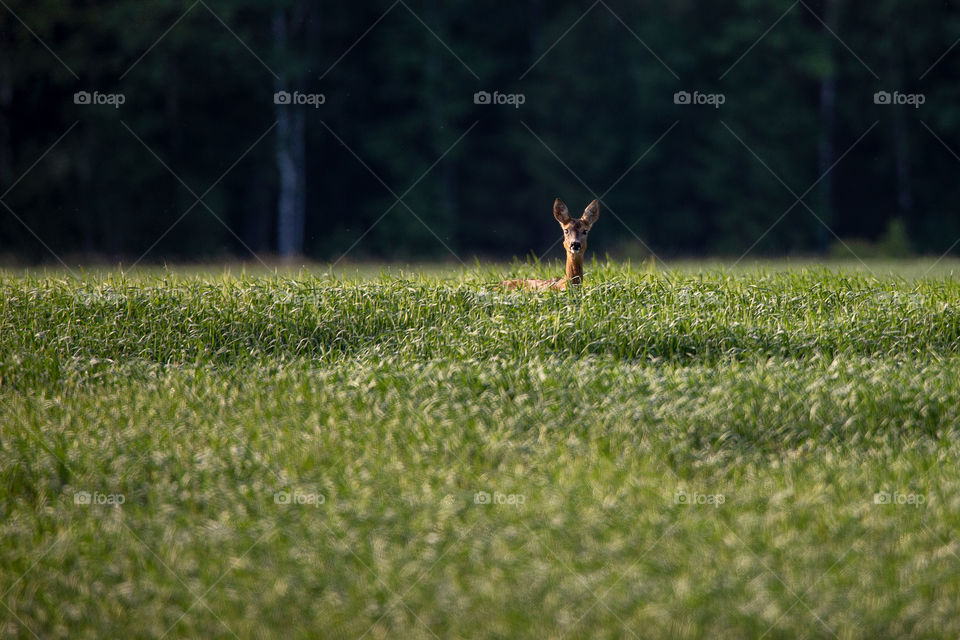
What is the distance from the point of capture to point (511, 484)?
671 centimetres

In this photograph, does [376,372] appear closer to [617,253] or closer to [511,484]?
[511,484]

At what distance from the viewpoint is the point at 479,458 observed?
728 centimetres

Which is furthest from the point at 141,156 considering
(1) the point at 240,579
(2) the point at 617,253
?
(1) the point at 240,579

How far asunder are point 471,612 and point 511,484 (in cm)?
163
